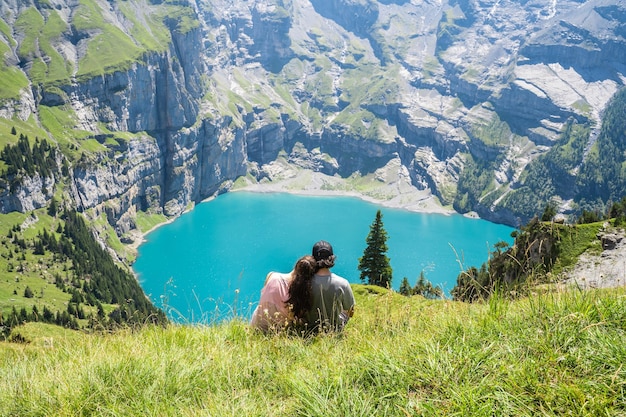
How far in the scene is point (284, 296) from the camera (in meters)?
8.62

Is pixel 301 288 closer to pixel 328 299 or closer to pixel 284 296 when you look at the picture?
pixel 284 296

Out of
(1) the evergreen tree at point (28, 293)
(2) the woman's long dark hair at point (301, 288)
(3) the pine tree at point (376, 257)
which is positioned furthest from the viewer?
(1) the evergreen tree at point (28, 293)

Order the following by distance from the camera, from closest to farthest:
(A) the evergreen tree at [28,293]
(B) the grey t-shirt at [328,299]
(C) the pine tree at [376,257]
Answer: (B) the grey t-shirt at [328,299] → (C) the pine tree at [376,257] → (A) the evergreen tree at [28,293]

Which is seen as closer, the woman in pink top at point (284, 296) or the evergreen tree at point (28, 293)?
the woman in pink top at point (284, 296)

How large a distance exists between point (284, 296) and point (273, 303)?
26 cm

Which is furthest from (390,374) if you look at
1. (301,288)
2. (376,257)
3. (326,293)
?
(376,257)

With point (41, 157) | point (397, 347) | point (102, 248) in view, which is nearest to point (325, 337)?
point (397, 347)

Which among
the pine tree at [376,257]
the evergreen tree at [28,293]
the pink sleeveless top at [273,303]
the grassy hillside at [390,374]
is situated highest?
the grassy hillside at [390,374]

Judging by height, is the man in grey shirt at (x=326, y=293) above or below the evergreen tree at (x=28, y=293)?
above

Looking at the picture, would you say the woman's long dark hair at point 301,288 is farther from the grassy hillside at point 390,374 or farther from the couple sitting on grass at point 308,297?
the grassy hillside at point 390,374

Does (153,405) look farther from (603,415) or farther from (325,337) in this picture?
(603,415)

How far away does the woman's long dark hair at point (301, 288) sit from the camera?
331 inches

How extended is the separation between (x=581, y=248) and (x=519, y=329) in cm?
3853

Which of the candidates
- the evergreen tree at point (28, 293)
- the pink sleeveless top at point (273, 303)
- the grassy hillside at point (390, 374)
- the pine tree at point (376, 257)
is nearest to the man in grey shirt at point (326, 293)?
the pink sleeveless top at point (273, 303)
